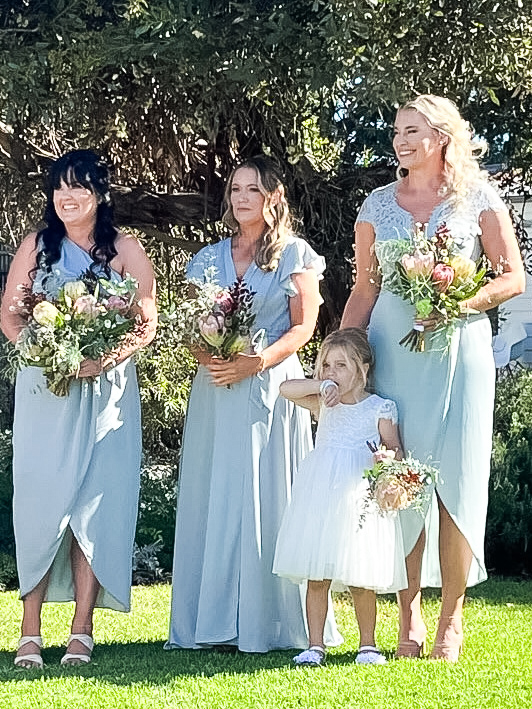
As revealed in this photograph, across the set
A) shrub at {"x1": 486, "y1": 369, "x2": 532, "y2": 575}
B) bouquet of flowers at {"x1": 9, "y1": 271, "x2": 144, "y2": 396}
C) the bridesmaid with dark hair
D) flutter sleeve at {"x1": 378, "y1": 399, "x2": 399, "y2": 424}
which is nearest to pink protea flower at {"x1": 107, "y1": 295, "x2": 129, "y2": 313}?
bouquet of flowers at {"x1": 9, "y1": 271, "x2": 144, "y2": 396}

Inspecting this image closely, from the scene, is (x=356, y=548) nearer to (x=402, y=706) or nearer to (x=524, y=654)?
(x=402, y=706)

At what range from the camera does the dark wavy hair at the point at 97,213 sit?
206 inches

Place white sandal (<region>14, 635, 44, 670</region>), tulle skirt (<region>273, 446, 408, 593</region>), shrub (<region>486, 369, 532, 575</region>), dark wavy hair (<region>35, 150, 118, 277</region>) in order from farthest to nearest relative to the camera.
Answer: shrub (<region>486, 369, 532, 575</region>), dark wavy hair (<region>35, 150, 118, 277</region>), white sandal (<region>14, 635, 44, 670</region>), tulle skirt (<region>273, 446, 408, 593</region>)

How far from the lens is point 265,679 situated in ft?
15.3

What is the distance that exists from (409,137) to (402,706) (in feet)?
7.05

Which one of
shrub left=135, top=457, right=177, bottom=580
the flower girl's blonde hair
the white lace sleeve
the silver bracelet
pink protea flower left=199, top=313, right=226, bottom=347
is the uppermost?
the white lace sleeve

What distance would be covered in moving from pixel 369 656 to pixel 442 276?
4.98 ft

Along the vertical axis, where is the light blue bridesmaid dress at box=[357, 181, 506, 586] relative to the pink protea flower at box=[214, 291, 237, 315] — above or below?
below

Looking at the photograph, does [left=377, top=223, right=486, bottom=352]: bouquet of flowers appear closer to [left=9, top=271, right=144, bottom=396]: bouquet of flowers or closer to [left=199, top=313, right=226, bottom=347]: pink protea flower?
[left=199, top=313, right=226, bottom=347]: pink protea flower

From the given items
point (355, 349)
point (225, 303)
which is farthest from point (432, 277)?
point (225, 303)

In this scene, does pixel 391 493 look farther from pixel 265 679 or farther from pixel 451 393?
pixel 265 679

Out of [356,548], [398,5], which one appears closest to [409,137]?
[398,5]

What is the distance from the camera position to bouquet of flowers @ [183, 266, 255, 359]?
5117 millimetres

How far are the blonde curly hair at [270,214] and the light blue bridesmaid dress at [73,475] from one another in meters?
0.75
